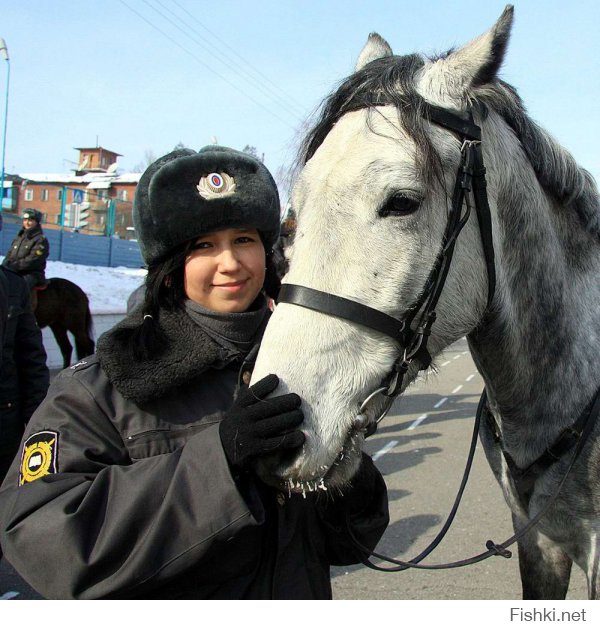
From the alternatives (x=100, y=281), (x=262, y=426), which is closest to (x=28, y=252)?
(x=262, y=426)

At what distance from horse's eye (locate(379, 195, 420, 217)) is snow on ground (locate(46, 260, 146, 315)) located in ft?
46.4

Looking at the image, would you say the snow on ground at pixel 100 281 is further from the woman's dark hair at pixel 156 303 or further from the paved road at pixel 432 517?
the woman's dark hair at pixel 156 303

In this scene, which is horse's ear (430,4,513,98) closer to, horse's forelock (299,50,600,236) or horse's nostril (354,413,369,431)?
horse's forelock (299,50,600,236)

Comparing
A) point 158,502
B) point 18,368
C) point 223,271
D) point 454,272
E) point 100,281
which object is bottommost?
point 100,281

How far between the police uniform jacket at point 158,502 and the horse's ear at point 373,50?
118 cm

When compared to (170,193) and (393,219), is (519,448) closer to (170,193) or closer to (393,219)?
(393,219)

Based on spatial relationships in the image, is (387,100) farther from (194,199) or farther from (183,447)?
(183,447)

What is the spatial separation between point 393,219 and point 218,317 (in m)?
0.57

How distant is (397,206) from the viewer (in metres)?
1.53

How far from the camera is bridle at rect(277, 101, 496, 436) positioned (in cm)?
146

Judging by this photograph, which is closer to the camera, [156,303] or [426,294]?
[426,294]

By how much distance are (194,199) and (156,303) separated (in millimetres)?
333

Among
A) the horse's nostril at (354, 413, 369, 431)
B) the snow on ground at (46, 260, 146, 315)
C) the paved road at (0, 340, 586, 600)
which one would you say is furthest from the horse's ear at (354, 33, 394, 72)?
the snow on ground at (46, 260, 146, 315)

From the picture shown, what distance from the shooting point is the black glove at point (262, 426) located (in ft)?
4.34
